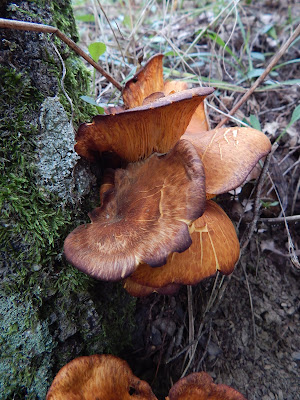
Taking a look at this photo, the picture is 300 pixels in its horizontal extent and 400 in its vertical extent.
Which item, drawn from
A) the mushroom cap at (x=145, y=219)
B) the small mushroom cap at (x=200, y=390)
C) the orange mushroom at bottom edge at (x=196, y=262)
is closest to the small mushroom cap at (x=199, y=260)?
the orange mushroom at bottom edge at (x=196, y=262)

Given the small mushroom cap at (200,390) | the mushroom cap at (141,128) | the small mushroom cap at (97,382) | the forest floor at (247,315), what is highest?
the mushroom cap at (141,128)

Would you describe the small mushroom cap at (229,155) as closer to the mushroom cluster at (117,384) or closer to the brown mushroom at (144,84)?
the brown mushroom at (144,84)

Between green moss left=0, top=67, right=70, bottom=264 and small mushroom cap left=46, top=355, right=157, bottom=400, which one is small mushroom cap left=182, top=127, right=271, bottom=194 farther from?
small mushroom cap left=46, top=355, right=157, bottom=400

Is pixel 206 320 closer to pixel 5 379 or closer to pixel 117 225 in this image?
pixel 117 225

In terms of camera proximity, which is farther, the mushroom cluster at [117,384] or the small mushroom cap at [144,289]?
the small mushroom cap at [144,289]

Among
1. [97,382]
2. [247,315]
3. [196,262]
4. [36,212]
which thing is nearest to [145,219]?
[196,262]

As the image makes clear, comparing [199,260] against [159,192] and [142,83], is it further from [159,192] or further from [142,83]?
[142,83]

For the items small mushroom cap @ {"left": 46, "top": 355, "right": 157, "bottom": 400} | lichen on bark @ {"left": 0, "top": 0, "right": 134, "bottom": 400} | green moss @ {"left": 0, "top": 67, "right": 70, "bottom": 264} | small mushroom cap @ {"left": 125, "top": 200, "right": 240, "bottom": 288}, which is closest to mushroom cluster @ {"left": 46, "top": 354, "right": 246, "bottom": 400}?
small mushroom cap @ {"left": 46, "top": 355, "right": 157, "bottom": 400}
